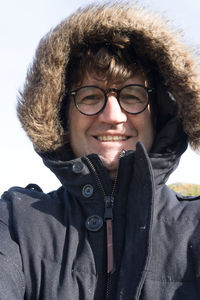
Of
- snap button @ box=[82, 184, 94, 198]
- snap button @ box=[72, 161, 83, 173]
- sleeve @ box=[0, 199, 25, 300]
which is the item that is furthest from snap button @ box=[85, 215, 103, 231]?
sleeve @ box=[0, 199, 25, 300]

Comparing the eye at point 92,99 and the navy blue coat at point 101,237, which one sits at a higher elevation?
the eye at point 92,99

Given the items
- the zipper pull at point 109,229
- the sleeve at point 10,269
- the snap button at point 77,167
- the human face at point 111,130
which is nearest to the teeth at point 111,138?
the human face at point 111,130

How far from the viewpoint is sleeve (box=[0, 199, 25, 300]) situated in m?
1.63

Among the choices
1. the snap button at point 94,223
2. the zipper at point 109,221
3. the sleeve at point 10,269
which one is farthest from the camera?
the snap button at point 94,223

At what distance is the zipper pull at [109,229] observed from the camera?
176 centimetres

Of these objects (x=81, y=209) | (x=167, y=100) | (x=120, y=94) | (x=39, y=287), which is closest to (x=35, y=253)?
(x=39, y=287)

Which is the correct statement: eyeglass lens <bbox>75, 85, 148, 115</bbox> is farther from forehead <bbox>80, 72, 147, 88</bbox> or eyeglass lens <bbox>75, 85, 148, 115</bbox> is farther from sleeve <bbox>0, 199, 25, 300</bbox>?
sleeve <bbox>0, 199, 25, 300</bbox>

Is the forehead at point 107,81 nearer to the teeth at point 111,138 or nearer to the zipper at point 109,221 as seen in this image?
the teeth at point 111,138

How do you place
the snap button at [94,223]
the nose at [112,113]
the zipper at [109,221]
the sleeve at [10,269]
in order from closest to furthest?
the sleeve at [10,269] < the zipper at [109,221] < the snap button at [94,223] < the nose at [112,113]

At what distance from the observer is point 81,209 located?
1.98m

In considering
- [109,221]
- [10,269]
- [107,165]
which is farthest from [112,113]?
[10,269]

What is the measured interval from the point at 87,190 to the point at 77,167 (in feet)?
0.41

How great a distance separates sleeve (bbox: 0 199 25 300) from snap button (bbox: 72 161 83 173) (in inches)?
16.6

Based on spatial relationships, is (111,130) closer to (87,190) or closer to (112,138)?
(112,138)
